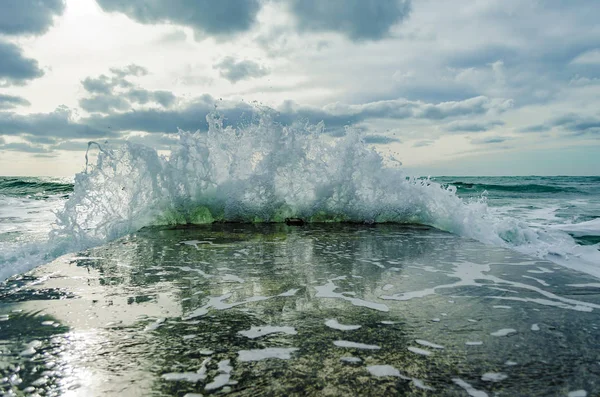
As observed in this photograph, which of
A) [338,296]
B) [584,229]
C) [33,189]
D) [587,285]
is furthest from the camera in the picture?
[33,189]

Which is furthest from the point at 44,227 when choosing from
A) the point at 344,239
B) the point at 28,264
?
the point at 344,239

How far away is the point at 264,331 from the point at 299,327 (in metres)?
0.16

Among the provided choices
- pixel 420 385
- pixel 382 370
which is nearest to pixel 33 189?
pixel 382 370

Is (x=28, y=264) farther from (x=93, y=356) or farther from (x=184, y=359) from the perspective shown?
(x=184, y=359)

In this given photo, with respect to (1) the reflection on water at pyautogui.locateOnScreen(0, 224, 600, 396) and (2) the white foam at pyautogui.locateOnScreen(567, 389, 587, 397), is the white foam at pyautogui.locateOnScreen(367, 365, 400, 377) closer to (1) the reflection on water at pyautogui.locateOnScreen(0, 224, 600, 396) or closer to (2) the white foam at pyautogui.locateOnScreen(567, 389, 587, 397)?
(1) the reflection on water at pyautogui.locateOnScreen(0, 224, 600, 396)

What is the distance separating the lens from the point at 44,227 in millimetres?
8102

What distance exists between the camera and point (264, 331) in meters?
1.89

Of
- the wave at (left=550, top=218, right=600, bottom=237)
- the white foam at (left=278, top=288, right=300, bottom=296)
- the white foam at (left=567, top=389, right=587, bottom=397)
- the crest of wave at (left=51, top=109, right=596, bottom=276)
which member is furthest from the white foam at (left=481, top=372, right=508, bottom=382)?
the wave at (left=550, top=218, right=600, bottom=237)

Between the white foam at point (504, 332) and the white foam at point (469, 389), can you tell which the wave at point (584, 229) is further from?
the white foam at point (469, 389)

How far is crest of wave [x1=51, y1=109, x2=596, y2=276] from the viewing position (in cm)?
672

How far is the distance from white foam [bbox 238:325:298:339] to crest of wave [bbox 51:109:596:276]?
503cm

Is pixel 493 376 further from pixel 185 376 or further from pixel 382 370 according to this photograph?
pixel 185 376

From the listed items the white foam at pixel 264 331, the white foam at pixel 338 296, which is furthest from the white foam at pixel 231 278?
the white foam at pixel 264 331

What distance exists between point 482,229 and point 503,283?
13.5ft
